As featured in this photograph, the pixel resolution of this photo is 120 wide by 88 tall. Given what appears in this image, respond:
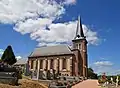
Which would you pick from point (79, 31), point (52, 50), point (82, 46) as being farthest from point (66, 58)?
point (79, 31)

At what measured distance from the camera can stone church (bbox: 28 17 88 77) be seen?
65.7 metres

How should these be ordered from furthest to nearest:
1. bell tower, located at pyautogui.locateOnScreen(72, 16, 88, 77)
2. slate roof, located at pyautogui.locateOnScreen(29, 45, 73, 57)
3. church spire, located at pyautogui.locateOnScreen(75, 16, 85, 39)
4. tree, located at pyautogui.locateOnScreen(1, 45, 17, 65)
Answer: church spire, located at pyautogui.locateOnScreen(75, 16, 85, 39)
slate roof, located at pyautogui.locateOnScreen(29, 45, 73, 57)
bell tower, located at pyautogui.locateOnScreen(72, 16, 88, 77)
tree, located at pyautogui.locateOnScreen(1, 45, 17, 65)

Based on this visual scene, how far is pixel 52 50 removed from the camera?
7262cm

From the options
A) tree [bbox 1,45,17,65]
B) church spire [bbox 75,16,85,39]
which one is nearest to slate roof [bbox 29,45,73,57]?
church spire [bbox 75,16,85,39]

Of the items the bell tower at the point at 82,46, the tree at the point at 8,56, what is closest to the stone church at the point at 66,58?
the bell tower at the point at 82,46

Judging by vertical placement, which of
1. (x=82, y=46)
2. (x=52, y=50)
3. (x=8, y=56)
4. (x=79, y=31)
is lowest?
(x=8, y=56)

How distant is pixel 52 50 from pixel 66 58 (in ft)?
26.8

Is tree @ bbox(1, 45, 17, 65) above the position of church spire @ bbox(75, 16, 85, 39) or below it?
below

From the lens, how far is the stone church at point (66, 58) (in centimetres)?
6569

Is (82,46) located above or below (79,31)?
below

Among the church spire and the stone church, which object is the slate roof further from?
the church spire

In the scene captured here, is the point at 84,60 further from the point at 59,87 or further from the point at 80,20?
the point at 59,87

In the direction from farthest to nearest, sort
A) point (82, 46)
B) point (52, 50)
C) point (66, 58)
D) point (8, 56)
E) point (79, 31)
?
point (52, 50), point (79, 31), point (82, 46), point (66, 58), point (8, 56)

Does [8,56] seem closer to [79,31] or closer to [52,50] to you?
[52,50]
